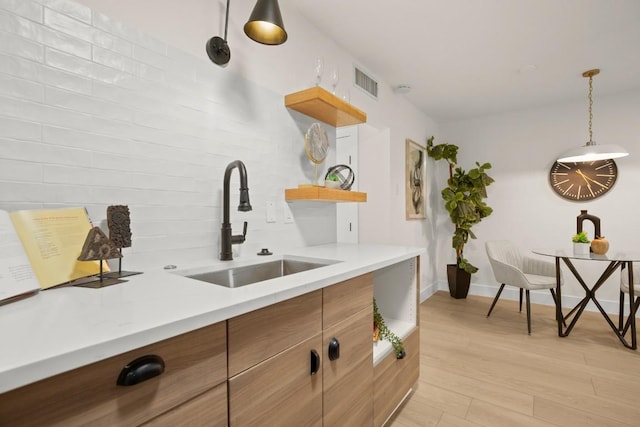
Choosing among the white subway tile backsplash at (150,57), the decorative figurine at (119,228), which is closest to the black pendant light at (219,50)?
the white subway tile backsplash at (150,57)

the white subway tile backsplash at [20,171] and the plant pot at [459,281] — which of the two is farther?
the plant pot at [459,281]

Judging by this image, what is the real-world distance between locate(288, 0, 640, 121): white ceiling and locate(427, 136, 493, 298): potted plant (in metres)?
0.94

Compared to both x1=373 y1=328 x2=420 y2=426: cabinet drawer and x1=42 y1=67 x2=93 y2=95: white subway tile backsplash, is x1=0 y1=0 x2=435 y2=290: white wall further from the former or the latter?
x1=373 y1=328 x2=420 y2=426: cabinet drawer

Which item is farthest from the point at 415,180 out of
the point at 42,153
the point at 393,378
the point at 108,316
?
the point at 108,316

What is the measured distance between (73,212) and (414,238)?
347cm

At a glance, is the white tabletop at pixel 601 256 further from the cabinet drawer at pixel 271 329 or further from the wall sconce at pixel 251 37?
the wall sconce at pixel 251 37

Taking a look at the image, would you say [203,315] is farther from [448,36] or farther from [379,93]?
[379,93]

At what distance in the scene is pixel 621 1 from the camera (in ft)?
6.55

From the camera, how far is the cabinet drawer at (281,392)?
809mm

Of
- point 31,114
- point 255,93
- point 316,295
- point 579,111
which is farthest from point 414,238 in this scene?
point 31,114

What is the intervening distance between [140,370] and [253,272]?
96 centimetres

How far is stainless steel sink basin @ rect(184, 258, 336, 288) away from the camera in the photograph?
4.51 feet

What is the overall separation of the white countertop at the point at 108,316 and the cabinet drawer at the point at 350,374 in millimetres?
293

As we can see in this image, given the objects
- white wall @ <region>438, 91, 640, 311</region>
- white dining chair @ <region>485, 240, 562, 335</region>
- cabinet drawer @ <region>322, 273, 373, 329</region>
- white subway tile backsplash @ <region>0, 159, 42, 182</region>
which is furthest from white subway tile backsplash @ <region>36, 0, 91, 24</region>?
white wall @ <region>438, 91, 640, 311</region>
